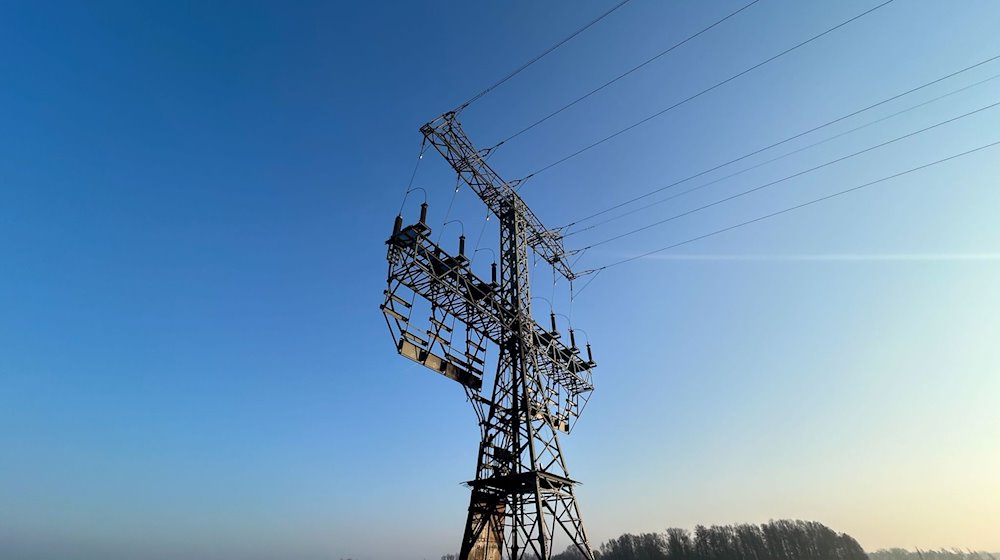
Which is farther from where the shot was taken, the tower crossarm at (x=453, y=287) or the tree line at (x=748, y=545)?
the tree line at (x=748, y=545)

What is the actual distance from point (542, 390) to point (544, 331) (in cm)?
394

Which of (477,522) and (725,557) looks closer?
(477,522)

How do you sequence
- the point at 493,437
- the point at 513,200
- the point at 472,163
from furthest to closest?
the point at 513,200
the point at 472,163
the point at 493,437

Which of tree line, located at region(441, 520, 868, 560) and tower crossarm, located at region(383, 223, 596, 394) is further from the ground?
tower crossarm, located at region(383, 223, 596, 394)

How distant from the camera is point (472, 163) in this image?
1975 cm

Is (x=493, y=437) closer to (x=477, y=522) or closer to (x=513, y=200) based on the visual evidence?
(x=477, y=522)

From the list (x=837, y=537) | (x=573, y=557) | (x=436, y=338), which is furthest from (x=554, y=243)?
(x=837, y=537)

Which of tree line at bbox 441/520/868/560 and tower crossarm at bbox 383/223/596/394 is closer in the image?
tower crossarm at bbox 383/223/596/394

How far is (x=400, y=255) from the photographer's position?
15109 millimetres

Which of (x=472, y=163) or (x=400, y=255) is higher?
(x=472, y=163)

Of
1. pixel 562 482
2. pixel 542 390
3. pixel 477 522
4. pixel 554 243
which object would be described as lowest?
pixel 477 522

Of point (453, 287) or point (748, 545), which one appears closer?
point (453, 287)

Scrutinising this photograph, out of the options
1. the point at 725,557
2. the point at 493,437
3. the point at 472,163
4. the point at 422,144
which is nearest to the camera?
the point at 493,437

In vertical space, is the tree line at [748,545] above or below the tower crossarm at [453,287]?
below
